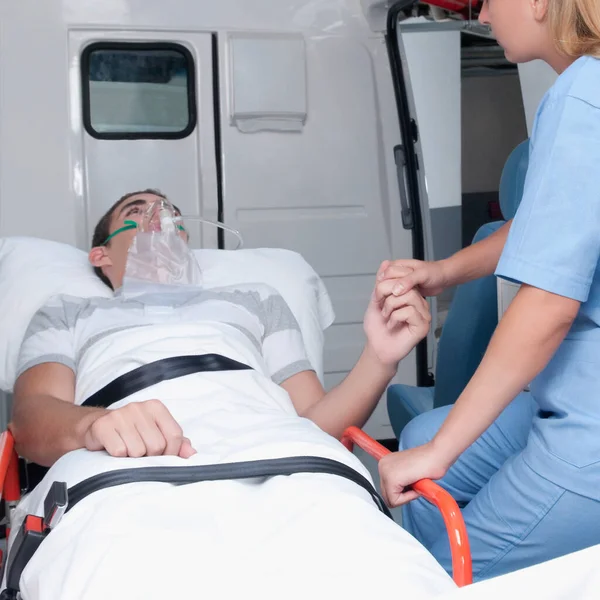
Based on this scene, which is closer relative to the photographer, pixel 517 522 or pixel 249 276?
pixel 517 522

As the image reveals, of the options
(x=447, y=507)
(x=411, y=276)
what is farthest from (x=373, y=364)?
(x=447, y=507)

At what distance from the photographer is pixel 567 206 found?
4.54 feet

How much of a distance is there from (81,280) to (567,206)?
159 cm

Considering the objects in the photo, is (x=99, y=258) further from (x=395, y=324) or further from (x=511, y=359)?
(x=511, y=359)

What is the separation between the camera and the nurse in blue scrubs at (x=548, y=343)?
1389mm

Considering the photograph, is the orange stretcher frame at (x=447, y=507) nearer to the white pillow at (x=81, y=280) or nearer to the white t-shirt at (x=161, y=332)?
the white t-shirt at (x=161, y=332)

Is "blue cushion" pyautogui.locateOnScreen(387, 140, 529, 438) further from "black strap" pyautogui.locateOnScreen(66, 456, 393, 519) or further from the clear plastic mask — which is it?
"black strap" pyautogui.locateOnScreen(66, 456, 393, 519)

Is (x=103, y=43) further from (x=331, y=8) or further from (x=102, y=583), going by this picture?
(x=102, y=583)

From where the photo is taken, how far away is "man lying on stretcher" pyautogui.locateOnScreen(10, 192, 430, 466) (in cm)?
165

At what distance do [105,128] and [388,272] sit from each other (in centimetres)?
216

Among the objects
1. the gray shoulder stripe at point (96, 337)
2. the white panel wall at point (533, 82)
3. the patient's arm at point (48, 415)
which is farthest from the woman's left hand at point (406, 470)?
the white panel wall at point (533, 82)

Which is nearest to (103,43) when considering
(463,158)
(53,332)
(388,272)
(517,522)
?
(53,332)

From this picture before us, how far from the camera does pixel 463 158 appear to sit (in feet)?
38.0

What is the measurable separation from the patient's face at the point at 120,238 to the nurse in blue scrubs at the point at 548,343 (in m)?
1.21
